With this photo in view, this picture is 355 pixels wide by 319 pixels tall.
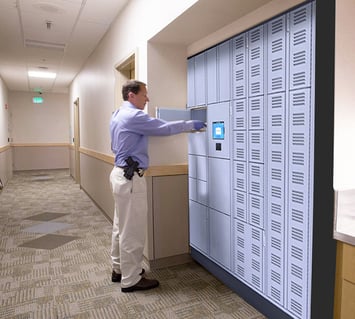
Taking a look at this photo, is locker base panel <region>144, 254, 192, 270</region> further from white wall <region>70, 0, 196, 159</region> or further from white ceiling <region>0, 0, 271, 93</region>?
white ceiling <region>0, 0, 271, 93</region>

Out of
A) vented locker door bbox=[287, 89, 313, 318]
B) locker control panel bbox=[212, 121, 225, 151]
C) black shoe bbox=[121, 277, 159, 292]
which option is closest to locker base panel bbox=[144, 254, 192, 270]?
black shoe bbox=[121, 277, 159, 292]

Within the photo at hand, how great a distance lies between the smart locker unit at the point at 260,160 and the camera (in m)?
1.72

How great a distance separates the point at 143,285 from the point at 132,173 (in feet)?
2.96

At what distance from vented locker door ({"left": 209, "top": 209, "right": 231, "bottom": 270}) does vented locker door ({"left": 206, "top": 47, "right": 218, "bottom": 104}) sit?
3.11 ft

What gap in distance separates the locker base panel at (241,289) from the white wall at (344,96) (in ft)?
3.35

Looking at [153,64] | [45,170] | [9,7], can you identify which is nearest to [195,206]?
[153,64]

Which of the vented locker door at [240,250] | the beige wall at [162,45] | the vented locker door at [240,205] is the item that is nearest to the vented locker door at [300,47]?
the beige wall at [162,45]

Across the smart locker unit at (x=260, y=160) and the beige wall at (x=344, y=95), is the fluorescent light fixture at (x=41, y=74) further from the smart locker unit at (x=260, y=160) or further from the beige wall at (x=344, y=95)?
the beige wall at (x=344, y=95)

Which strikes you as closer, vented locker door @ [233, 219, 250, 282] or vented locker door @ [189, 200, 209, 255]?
vented locker door @ [233, 219, 250, 282]

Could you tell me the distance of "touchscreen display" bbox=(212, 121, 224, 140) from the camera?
95.1 inches

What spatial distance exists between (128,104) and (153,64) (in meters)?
0.56

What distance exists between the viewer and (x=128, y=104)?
8.00 feet

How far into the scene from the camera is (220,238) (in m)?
2.52

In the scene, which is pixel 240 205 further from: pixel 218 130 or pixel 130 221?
pixel 130 221
